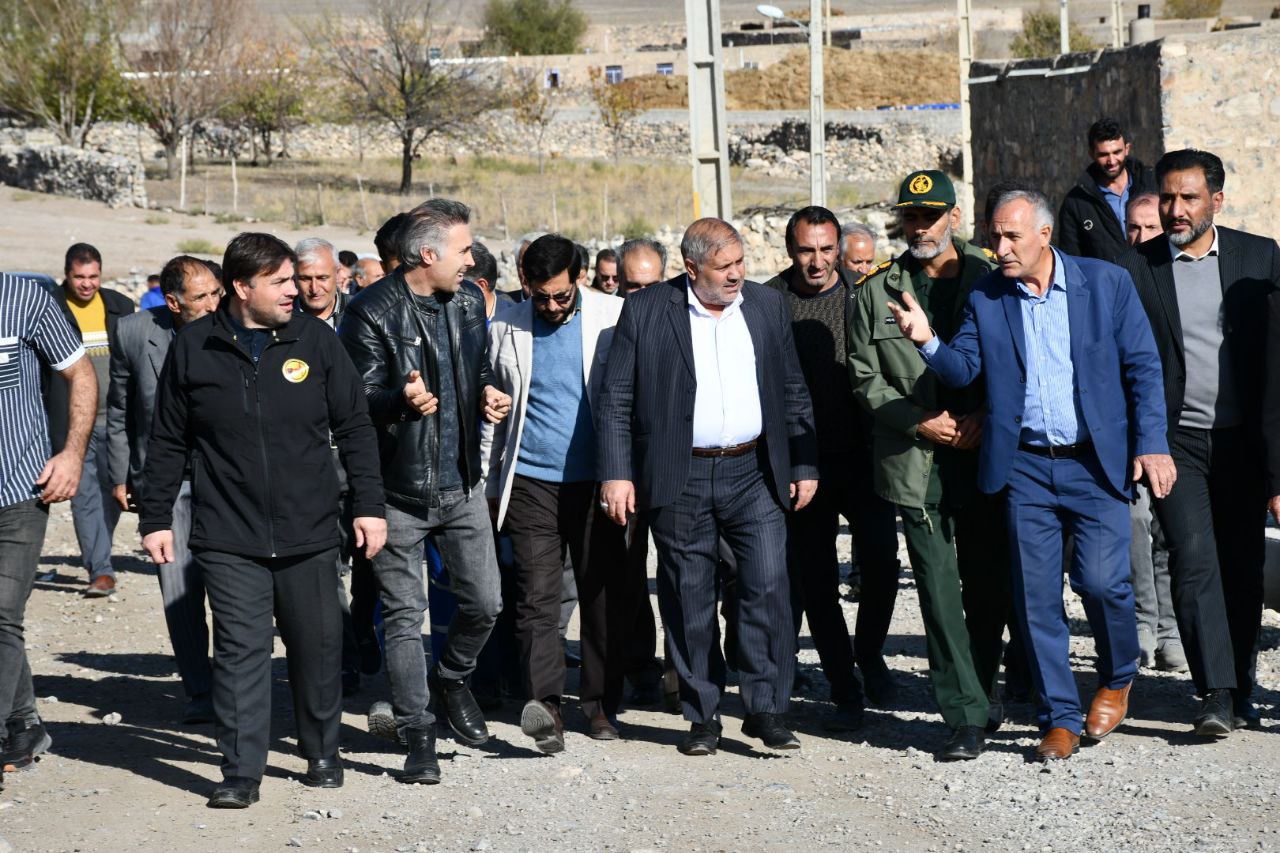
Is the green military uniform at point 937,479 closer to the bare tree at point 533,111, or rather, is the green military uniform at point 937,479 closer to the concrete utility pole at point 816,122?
the concrete utility pole at point 816,122

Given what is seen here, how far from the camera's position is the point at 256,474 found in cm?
565

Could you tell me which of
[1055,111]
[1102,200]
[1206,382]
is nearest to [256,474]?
[1206,382]

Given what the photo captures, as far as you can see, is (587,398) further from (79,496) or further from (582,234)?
(582,234)

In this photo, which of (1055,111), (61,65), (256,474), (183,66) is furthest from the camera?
(183,66)

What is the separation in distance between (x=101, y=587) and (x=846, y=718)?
→ 5.60 m

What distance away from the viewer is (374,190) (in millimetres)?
46375

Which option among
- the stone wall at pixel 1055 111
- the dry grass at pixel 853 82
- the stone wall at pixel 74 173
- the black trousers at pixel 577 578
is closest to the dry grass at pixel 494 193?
the stone wall at pixel 74 173

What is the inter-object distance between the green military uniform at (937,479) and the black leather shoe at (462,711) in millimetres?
1818

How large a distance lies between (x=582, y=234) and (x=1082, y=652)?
1088 inches

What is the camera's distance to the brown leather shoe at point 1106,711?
611 cm

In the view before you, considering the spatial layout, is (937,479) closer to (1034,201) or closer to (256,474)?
(1034,201)

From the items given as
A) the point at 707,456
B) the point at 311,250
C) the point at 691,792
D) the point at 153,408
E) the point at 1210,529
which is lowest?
the point at 691,792

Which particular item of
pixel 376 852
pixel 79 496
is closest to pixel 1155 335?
pixel 376 852

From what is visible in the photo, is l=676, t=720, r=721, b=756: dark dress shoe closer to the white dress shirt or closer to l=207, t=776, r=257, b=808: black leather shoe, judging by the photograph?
the white dress shirt
